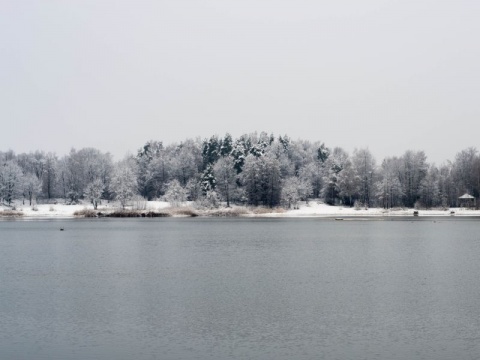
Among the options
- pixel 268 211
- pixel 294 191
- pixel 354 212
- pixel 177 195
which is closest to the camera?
pixel 268 211

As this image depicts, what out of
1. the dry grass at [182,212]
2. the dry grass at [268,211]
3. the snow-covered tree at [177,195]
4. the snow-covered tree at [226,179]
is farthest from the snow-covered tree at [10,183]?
the dry grass at [268,211]

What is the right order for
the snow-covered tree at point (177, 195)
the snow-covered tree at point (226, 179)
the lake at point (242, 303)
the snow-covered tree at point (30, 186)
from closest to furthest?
the lake at point (242, 303) → the snow-covered tree at point (177, 195) → the snow-covered tree at point (226, 179) → the snow-covered tree at point (30, 186)

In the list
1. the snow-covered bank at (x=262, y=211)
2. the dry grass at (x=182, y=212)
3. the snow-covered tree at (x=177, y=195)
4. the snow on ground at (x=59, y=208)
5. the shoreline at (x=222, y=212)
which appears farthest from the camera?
the snow-covered tree at (x=177, y=195)

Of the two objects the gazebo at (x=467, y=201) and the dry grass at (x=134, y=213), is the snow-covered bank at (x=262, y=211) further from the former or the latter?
the gazebo at (x=467, y=201)

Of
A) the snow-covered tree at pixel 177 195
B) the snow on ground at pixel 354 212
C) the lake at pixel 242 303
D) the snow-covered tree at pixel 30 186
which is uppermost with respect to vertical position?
the snow-covered tree at pixel 30 186

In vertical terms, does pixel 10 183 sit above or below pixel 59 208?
above

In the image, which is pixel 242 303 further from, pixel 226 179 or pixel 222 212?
pixel 226 179

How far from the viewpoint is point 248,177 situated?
132m

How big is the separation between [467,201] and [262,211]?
168 ft

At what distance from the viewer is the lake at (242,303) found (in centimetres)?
2009

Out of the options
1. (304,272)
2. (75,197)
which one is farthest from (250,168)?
(304,272)

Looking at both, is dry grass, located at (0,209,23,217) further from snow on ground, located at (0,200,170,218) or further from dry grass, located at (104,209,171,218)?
dry grass, located at (104,209,171,218)

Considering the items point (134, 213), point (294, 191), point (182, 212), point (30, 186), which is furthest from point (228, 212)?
point (30, 186)

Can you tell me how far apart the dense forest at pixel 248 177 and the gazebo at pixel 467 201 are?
3.13 m
